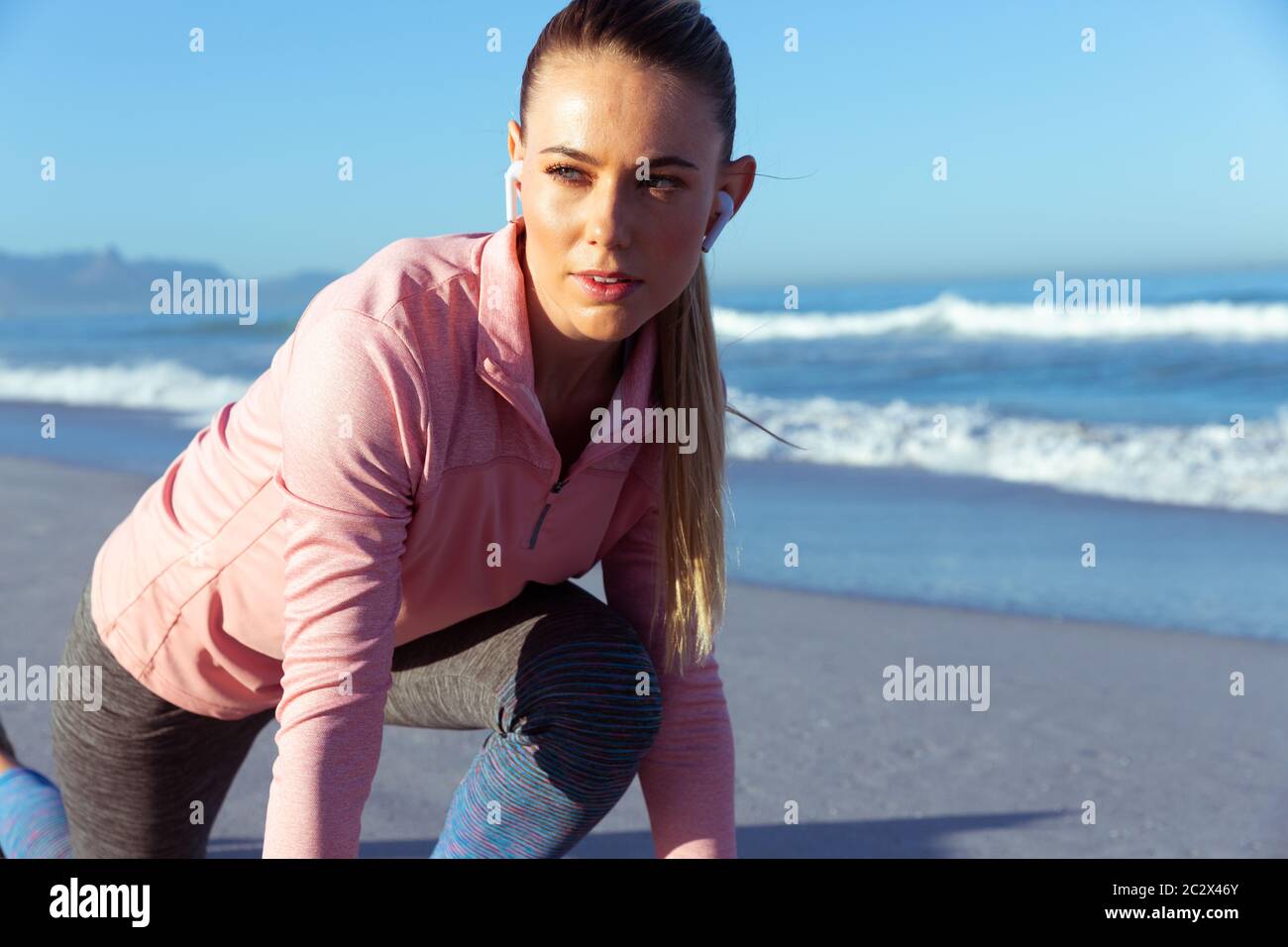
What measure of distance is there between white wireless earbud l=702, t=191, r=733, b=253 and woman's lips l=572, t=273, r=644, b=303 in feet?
0.54

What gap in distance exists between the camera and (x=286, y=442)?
5.52 feet

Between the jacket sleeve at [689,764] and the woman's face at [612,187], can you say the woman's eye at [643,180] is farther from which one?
the jacket sleeve at [689,764]

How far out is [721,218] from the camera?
1888 mm

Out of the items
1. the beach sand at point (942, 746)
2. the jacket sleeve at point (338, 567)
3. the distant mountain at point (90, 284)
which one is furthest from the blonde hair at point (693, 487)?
the distant mountain at point (90, 284)

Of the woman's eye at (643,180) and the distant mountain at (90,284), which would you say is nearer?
the woman's eye at (643,180)

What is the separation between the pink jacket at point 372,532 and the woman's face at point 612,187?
90 mm

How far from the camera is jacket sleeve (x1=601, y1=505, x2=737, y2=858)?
6.84 ft

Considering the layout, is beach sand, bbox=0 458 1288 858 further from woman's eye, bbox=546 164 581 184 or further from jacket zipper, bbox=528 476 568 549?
woman's eye, bbox=546 164 581 184

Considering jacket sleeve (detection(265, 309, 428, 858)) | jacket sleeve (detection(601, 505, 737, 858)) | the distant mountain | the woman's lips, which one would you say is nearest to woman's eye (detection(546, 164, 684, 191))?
the woman's lips

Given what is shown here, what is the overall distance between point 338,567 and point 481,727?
0.57 meters

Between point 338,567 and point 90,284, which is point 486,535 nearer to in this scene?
point 338,567

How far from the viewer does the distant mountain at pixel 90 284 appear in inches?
1131

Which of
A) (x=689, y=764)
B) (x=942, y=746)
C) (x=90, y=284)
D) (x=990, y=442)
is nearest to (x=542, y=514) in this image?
(x=689, y=764)

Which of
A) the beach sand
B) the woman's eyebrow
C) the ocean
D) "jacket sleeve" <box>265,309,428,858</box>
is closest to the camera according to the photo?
"jacket sleeve" <box>265,309,428,858</box>
